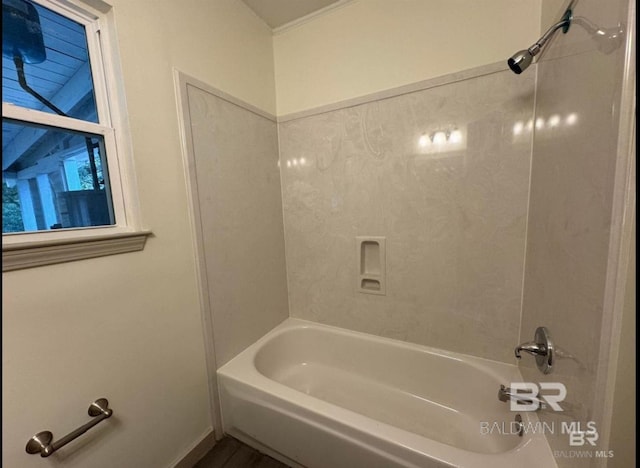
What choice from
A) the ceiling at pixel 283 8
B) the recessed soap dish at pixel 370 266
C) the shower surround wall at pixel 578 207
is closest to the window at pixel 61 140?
the ceiling at pixel 283 8

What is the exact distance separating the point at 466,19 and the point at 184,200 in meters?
1.68

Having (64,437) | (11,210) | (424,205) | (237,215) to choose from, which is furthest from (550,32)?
(64,437)

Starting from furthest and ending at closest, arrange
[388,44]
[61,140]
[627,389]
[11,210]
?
[388,44], [61,140], [11,210], [627,389]

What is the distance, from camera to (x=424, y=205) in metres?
1.46

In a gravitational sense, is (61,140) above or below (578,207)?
above

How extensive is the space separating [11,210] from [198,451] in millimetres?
1344

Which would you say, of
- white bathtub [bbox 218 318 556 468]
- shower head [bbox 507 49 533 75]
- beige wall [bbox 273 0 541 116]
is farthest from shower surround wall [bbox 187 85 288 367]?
shower head [bbox 507 49 533 75]

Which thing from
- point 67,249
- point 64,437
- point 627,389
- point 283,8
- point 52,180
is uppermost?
point 283,8

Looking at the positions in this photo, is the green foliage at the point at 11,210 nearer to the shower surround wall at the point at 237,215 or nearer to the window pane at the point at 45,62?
the window pane at the point at 45,62

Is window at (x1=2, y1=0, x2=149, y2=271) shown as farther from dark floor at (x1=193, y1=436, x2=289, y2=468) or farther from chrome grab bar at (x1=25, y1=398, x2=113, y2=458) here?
dark floor at (x1=193, y1=436, x2=289, y2=468)

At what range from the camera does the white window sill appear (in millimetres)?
729

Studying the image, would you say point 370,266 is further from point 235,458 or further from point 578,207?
point 235,458

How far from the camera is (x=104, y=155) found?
98 cm

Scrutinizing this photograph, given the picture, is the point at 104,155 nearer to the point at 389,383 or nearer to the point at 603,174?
the point at 603,174
